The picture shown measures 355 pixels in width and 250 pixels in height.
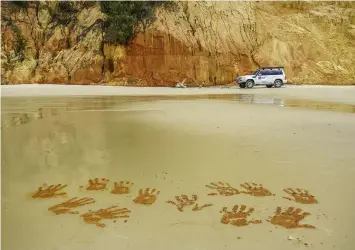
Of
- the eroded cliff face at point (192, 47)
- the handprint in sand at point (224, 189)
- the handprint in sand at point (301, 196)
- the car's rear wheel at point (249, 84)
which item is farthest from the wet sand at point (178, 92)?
the handprint in sand at point (224, 189)

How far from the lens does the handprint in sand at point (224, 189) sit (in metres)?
4.27

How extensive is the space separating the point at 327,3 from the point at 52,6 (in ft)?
99.2

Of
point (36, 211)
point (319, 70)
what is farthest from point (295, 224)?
point (319, 70)

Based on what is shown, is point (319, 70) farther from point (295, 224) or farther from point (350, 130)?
point (295, 224)

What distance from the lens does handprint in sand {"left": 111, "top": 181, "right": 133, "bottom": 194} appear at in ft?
14.1

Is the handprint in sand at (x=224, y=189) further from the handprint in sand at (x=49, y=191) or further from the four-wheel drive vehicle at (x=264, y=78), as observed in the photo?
the four-wheel drive vehicle at (x=264, y=78)

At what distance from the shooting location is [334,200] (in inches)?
159

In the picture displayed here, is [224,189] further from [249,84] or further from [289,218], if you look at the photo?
[249,84]

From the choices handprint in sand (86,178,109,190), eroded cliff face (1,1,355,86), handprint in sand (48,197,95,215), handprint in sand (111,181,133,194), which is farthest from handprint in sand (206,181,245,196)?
→ eroded cliff face (1,1,355,86)

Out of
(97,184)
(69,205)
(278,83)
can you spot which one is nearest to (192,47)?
(278,83)

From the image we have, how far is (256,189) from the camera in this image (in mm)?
4383

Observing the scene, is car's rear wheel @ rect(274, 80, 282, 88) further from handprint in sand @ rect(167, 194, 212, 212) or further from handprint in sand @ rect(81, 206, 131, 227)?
handprint in sand @ rect(81, 206, 131, 227)

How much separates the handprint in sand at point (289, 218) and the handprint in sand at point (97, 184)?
2.19 m

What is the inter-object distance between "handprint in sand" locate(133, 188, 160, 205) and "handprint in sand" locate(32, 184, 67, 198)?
3.10ft
